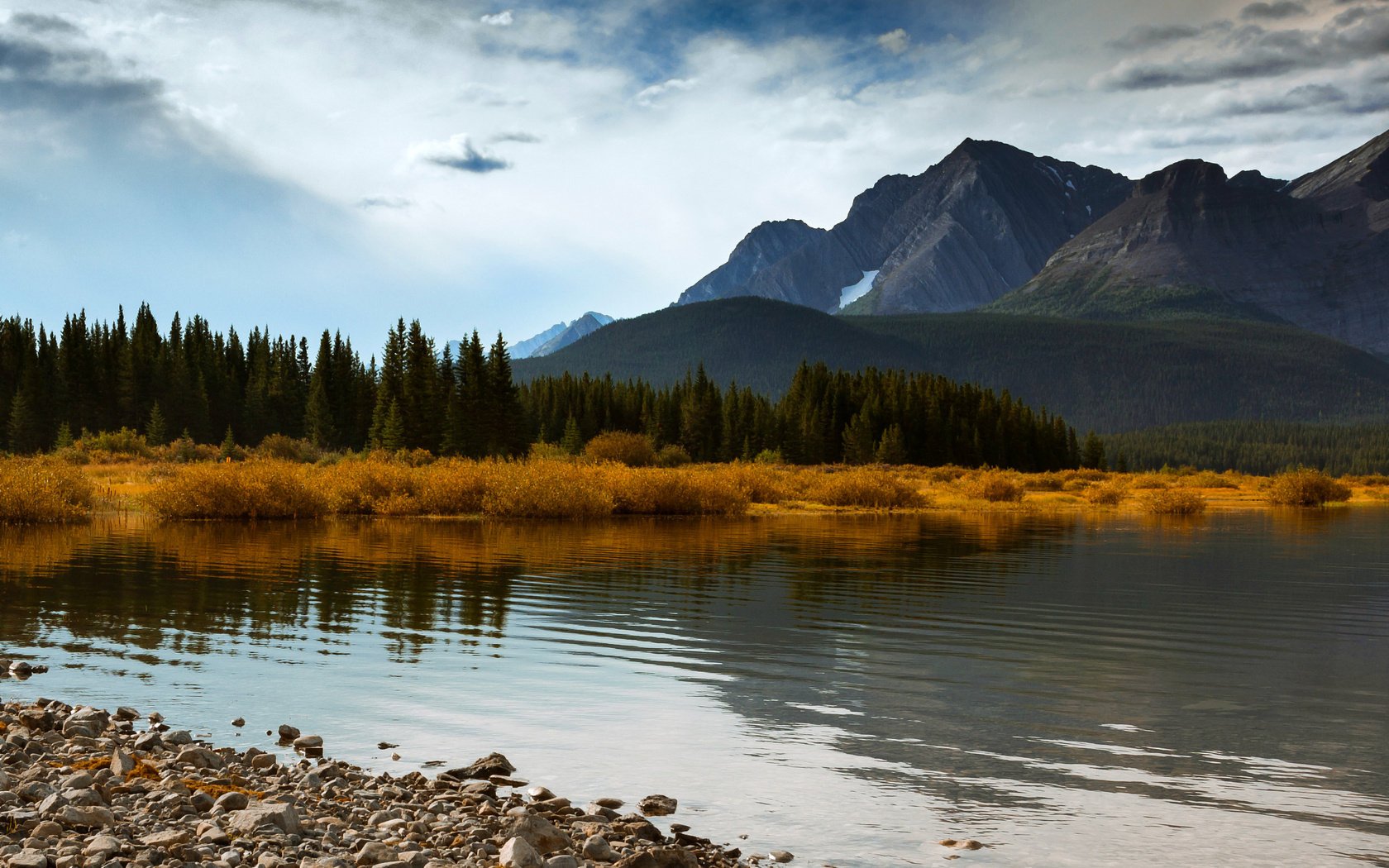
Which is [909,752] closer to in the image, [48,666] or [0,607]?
[48,666]

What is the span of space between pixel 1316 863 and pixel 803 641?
8.58 metres

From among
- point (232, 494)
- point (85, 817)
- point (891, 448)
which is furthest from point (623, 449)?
point (85, 817)

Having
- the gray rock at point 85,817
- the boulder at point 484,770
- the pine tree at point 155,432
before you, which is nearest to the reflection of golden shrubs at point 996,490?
the boulder at point 484,770

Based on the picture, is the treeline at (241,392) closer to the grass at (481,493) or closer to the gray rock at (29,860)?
the grass at (481,493)

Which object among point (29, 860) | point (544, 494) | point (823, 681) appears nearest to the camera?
point (29, 860)

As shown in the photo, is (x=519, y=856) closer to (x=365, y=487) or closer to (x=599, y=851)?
(x=599, y=851)

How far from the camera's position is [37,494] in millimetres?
35156

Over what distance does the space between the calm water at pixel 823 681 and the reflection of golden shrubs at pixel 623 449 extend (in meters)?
45.6

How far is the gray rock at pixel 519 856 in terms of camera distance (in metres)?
6.32

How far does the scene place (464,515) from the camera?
42.5 meters

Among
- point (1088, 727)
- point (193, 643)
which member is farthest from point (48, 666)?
point (1088, 727)

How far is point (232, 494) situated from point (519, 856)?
35.1 meters

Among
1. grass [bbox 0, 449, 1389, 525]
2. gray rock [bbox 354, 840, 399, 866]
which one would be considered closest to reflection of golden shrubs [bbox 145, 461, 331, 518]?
grass [bbox 0, 449, 1389, 525]

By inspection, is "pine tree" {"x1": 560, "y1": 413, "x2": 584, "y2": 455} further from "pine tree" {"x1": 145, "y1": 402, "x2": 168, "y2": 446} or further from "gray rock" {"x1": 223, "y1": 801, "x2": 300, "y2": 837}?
"gray rock" {"x1": 223, "y1": 801, "x2": 300, "y2": 837}
